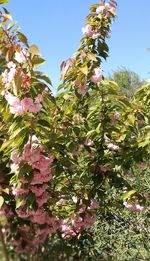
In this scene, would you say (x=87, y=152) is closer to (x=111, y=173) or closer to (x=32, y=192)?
(x=111, y=173)

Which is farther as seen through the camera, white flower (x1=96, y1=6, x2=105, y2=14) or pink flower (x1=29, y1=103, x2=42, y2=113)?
white flower (x1=96, y1=6, x2=105, y2=14)

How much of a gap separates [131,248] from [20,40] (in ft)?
10.4

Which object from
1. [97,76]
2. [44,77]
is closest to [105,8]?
[97,76]

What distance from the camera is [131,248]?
16.8ft

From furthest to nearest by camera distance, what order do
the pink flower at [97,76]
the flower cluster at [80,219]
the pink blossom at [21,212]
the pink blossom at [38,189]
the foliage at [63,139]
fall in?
the flower cluster at [80,219], the pink flower at [97,76], the pink blossom at [21,212], the pink blossom at [38,189], the foliage at [63,139]

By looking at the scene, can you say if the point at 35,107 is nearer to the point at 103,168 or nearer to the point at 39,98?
the point at 39,98

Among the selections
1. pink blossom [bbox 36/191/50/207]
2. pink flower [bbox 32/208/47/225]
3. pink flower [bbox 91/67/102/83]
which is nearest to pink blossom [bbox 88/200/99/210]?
pink flower [bbox 32/208/47/225]

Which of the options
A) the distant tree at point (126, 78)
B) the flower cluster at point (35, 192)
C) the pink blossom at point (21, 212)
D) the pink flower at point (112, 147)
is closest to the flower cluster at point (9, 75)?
the flower cluster at point (35, 192)

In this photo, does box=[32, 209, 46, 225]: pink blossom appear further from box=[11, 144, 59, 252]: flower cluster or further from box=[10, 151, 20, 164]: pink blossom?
box=[10, 151, 20, 164]: pink blossom

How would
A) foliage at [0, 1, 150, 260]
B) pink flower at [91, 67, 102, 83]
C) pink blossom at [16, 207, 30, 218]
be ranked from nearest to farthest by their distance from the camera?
foliage at [0, 1, 150, 260] < pink blossom at [16, 207, 30, 218] < pink flower at [91, 67, 102, 83]

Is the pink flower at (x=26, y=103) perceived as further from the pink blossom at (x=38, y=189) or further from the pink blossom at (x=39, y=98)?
the pink blossom at (x=38, y=189)

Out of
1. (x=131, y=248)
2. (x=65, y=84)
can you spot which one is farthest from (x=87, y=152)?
(x=131, y=248)

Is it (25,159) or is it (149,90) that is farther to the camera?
(149,90)

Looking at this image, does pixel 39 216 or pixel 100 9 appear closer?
pixel 39 216
